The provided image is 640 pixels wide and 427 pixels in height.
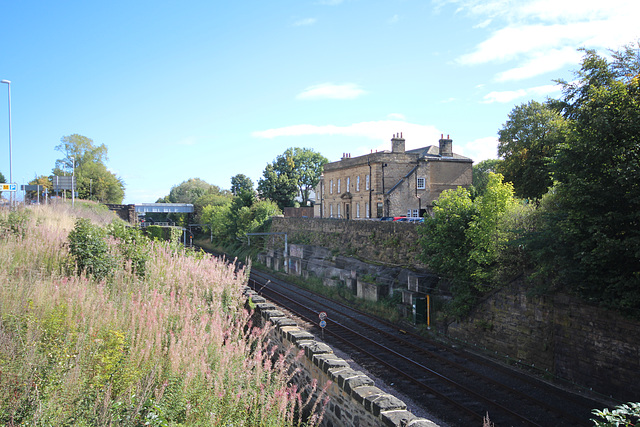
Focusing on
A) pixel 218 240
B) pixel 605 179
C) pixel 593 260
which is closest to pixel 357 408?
pixel 593 260

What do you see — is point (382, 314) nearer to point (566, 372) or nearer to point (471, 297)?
point (471, 297)

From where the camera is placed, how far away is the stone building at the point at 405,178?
3634 centimetres

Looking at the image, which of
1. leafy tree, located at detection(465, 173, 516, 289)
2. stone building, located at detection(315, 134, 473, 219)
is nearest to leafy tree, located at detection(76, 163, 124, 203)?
stone building, located at detection(315, 134, 473, 219)

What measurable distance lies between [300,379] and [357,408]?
2082 millimetres

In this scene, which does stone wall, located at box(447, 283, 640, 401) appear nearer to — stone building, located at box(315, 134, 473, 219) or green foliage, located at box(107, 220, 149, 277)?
green foliage, located at box(107, 220, 149, 277)

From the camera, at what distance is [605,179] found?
1016 centimetres

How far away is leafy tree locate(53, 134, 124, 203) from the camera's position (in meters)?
48.7

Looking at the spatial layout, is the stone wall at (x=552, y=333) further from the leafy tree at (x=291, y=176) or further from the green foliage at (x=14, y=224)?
the leafy tree at (x=291, y=176)

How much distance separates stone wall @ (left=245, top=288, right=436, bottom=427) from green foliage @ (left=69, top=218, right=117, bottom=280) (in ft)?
12.9

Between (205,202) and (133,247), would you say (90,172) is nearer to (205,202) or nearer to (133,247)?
(205,202)

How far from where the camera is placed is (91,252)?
8.89 metres

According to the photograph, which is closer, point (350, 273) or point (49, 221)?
point (49, 221)

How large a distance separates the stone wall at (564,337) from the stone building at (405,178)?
22.0 meters

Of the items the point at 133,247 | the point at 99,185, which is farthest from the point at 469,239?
the point at 99,185
